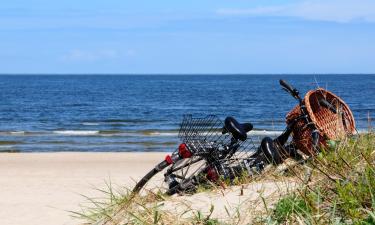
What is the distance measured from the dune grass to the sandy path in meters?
2.99

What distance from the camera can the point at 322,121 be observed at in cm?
696

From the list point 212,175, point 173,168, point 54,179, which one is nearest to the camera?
point 212,175

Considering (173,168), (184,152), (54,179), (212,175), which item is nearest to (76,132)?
(54,179)

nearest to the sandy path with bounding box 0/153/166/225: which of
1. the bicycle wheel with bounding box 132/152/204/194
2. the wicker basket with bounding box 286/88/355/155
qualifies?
the bicycle wheel with bounding box 132/152/204/194

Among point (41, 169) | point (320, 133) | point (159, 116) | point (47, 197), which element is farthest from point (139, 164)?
point (159, 116)

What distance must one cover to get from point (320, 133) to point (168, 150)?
52.8 ft

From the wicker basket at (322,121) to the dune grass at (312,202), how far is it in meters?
0.46

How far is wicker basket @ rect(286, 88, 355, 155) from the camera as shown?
6484mm

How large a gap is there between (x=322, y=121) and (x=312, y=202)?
2.37 metres

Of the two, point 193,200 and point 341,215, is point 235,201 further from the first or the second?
point 341,215

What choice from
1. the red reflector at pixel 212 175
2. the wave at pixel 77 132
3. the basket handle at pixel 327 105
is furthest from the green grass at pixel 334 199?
the wave at pixel 77 132

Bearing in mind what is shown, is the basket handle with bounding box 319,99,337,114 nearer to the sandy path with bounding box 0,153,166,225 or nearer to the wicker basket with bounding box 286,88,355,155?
the wicker basket with bounding box 286,88,355,155

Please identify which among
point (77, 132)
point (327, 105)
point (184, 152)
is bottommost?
point (77, 132)

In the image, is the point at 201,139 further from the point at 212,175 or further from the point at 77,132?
the point at 77,132
